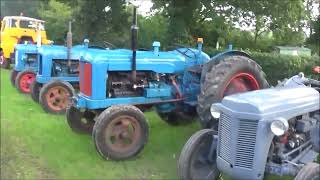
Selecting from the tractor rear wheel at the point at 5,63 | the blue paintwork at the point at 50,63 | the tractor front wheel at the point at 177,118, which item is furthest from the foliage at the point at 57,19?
the tractor front wheel at the point at 177,118

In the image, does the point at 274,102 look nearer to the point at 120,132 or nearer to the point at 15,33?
the point at 120,132

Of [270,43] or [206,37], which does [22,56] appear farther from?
[270,43]

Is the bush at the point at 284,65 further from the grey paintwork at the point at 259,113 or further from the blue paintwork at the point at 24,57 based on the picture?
the blue paintwork at the point at 24,57

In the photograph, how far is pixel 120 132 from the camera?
644 cm

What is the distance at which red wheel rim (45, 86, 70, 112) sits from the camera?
954cm

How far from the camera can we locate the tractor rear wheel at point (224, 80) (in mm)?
6270

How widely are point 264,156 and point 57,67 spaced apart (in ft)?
22.8

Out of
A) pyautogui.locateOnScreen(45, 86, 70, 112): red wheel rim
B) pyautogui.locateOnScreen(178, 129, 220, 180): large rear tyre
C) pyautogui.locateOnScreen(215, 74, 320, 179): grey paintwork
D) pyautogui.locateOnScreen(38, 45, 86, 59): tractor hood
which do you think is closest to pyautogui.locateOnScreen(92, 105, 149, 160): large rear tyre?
pyautogui.locateOnScreen(178, 129, 220, 180): large rear tyre

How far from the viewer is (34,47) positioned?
12.8 meters

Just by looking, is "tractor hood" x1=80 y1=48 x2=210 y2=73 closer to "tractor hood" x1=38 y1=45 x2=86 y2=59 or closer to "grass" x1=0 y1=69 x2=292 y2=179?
"grass" x1=0 y1=69 x2=292 y2=179

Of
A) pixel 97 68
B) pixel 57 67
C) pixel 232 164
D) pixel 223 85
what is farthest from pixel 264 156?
pixel 57 67

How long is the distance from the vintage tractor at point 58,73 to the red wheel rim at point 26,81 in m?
1.48

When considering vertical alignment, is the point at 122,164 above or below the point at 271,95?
below

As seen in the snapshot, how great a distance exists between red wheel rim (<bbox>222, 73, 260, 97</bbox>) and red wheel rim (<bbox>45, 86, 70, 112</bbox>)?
13.3 ft
